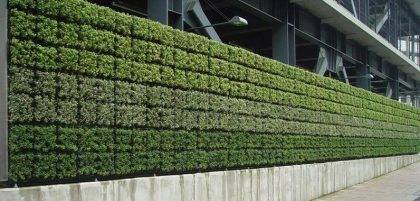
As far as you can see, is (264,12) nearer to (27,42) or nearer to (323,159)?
(323,159)

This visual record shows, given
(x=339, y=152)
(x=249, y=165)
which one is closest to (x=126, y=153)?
(x=249, y=165)

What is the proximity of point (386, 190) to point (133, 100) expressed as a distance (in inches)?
507

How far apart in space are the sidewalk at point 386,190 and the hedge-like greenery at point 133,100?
7.66 ft

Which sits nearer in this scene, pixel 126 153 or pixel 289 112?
pixel 126 153

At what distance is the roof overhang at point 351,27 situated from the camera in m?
21.6

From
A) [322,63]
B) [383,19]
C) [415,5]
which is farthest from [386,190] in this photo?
[415,5]

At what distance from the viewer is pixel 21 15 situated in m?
8.02

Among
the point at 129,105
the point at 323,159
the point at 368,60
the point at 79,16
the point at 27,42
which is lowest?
the point at 323,159

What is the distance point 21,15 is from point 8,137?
1.73 m

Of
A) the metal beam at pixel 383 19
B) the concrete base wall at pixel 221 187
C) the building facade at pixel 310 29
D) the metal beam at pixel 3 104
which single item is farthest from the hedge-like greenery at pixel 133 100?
the metal beam at pixel 383 19

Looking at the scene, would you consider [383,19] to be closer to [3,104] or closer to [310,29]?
[310,29]

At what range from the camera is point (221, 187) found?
40.8 feet

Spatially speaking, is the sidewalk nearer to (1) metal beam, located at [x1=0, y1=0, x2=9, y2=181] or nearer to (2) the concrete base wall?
(2) the concrete base wall

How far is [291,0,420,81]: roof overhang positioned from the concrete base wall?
19.5 ft
